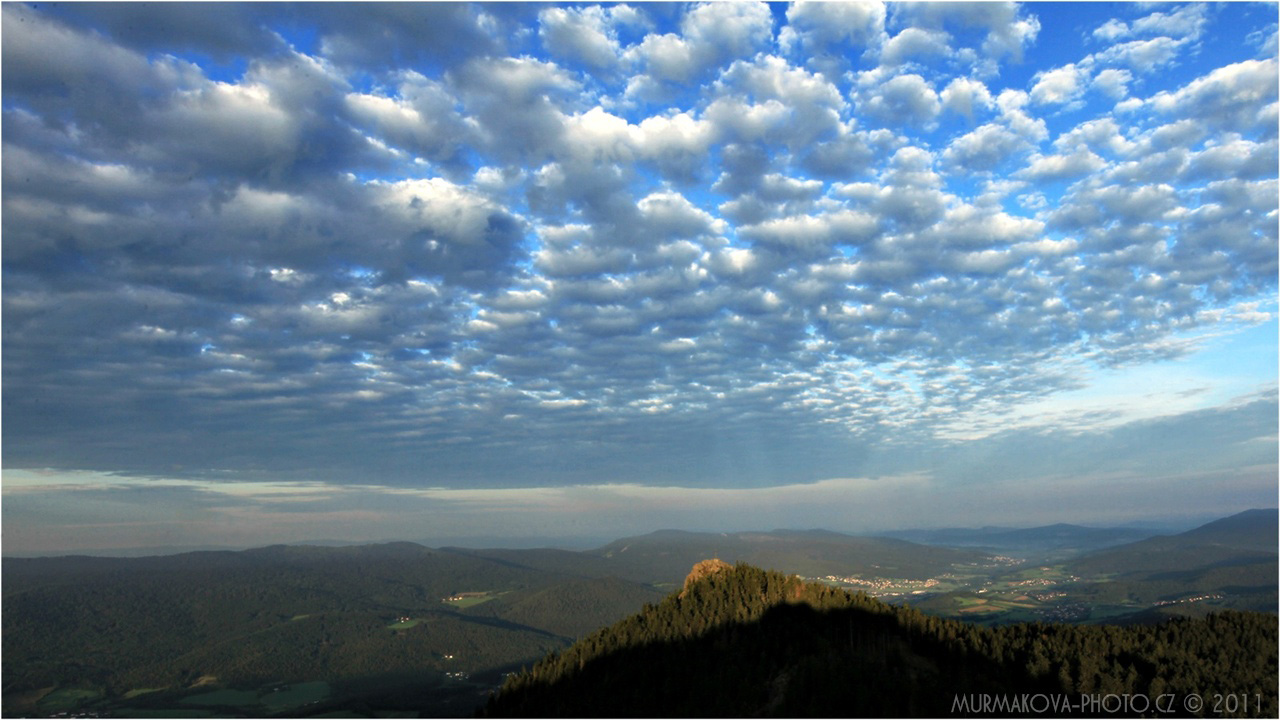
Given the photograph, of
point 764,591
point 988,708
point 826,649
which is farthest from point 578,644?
point 988,708

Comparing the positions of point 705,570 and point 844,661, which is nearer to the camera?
point 844,661

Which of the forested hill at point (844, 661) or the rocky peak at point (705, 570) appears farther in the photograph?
the rocky peak at point (705, 570)

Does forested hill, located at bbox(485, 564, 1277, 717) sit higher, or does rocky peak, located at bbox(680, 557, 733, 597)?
rocky peak, located at bbox(680, 557, 733, 597)

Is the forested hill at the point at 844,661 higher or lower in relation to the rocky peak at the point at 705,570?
lower

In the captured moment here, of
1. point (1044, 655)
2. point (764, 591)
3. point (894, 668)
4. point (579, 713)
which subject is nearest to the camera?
point (894, 668)

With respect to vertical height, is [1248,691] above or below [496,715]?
above

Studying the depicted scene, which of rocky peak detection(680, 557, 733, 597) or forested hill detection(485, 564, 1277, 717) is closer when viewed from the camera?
forested hill detection(485, 564, 1277, 717)

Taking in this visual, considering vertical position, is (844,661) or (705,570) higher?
(705,570)

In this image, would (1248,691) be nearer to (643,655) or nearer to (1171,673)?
(1171,673)
